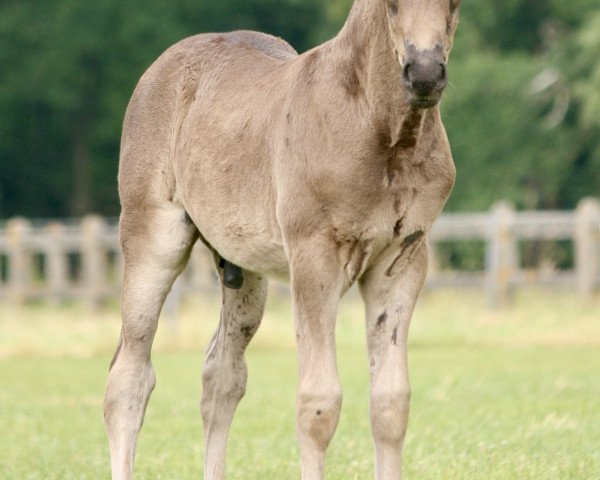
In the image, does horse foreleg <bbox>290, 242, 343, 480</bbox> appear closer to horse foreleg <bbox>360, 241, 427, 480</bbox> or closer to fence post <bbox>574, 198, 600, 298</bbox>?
horse foreleg <bbox>360, 241, 427, 480</bbox>

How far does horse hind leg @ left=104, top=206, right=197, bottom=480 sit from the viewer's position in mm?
6555

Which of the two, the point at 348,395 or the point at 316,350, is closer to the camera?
the point at 316,350

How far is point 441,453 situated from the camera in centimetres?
779

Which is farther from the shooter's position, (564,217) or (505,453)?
(564,217)

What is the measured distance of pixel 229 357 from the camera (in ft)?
22.2

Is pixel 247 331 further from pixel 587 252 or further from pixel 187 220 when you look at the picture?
pixel 587 252

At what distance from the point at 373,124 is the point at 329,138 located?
0.65 feet

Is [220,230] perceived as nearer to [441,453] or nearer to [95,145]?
[441,453]

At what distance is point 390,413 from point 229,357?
1.41 metres

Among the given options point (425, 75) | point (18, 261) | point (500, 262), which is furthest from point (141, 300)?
point (18, 261)

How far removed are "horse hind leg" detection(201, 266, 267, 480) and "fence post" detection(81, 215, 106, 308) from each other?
15252mm

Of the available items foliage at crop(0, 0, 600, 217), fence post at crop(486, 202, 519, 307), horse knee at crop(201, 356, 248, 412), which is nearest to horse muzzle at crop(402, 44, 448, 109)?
horse knee at crop(201, 356, 248, 412)

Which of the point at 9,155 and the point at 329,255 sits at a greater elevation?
the point at 9,155

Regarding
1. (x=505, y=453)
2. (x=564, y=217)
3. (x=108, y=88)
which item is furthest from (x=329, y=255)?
(x=108, y=88)
